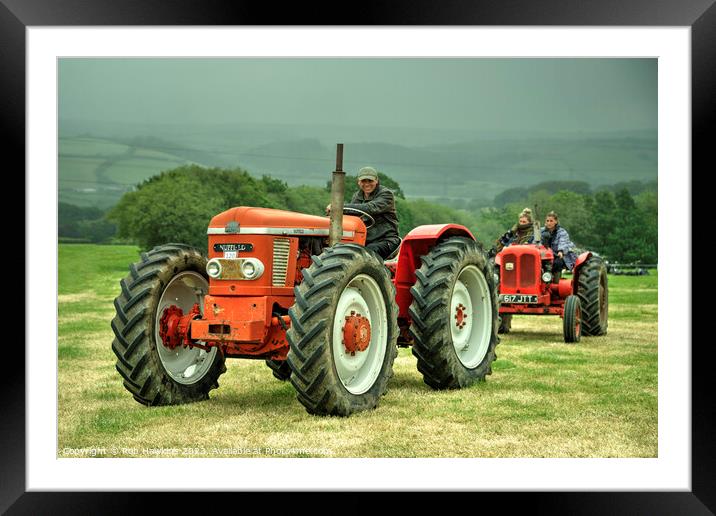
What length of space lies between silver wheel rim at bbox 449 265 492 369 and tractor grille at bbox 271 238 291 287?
1.68m

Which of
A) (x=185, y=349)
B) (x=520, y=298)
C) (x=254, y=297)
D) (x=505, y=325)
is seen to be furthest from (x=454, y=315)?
(x=505, y=325)

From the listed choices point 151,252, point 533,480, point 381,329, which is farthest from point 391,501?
point 151,252

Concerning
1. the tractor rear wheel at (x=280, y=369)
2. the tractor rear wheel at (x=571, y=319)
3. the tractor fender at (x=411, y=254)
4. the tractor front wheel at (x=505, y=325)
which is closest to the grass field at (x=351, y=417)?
the tractor rear wheel at (x=280, y=369)

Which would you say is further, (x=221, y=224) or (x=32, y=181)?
(x=221, y=224)

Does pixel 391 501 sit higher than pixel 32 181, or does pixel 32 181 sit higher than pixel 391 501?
pixel 32 181

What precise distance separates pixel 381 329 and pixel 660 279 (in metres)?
1.96

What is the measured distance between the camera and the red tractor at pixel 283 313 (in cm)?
505

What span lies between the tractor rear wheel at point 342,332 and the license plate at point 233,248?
0.52 metres

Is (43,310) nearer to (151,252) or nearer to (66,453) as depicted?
(66,453)

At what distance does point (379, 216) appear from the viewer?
6.59 m

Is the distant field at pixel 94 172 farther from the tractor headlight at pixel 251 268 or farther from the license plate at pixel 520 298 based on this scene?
the license plate at pixel 520 298
